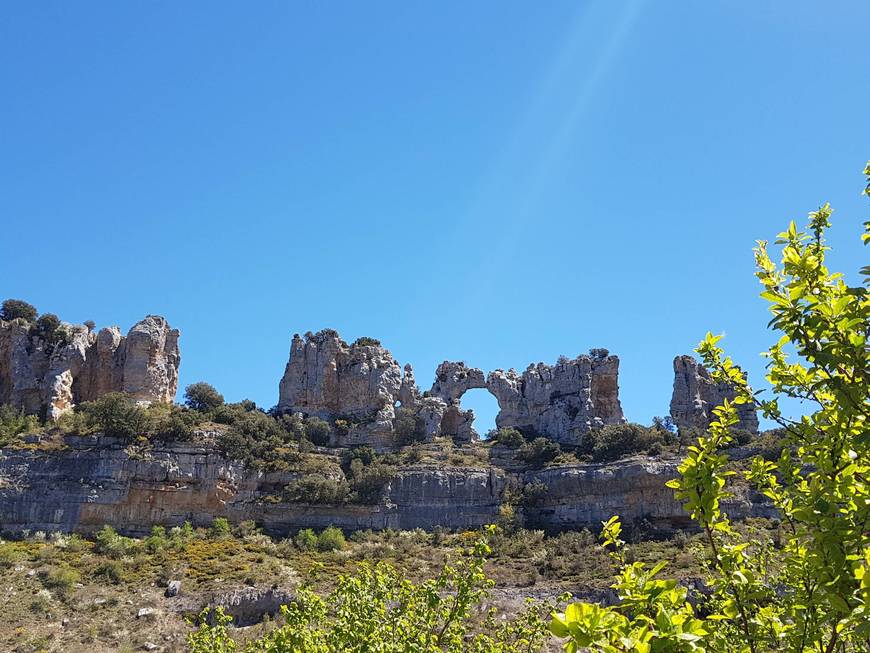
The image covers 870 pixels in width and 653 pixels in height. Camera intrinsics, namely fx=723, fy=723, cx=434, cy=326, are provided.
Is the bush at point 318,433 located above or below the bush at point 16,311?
below

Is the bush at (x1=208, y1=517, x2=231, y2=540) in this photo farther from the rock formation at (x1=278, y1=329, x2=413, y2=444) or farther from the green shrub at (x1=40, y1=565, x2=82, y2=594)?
the rock formation at (x1=278, y1=329, x2=413, y2=444)

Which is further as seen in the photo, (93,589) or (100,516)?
(100,516)

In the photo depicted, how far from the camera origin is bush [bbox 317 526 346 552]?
42281 mm

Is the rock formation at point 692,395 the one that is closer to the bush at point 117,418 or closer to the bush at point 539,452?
the bush at point 539,452

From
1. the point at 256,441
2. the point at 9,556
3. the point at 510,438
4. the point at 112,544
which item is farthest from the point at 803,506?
the point at 510,438

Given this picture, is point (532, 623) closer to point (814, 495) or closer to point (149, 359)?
point (814, 495)

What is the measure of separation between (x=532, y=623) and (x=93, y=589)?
29.8 metres

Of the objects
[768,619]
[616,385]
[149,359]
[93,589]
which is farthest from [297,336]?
[768,619]

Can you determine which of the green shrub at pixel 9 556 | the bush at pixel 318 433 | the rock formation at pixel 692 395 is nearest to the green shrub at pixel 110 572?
the green shrub at pixel 9 556

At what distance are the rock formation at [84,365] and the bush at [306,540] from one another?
68.5 ft

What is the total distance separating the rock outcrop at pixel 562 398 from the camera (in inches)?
2303

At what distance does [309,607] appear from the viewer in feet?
36.2

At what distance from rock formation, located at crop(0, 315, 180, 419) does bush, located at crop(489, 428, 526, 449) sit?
89.2 feet

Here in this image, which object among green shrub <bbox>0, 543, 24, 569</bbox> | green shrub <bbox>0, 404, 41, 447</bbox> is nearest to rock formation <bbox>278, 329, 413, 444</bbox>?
green shrub <bbox>0, 404, 41, 447</bbox>
